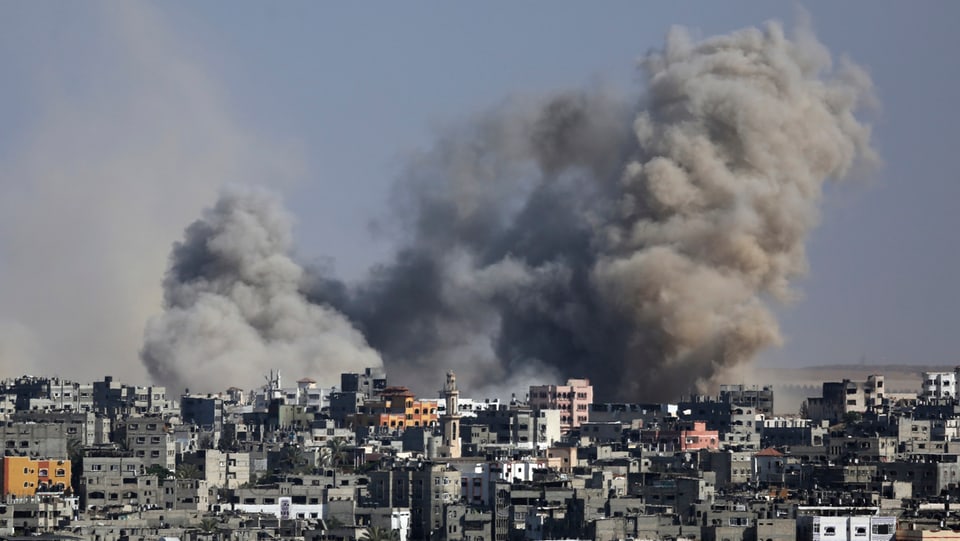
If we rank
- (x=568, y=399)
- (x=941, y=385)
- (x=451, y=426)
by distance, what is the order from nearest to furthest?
(x=451, y=426)
(x=568, y=399)
(x=941, y=385)

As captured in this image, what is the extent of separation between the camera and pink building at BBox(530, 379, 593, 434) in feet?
321

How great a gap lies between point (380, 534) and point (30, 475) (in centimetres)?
1208

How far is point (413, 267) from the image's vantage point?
116m

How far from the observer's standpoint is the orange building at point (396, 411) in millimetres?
96500

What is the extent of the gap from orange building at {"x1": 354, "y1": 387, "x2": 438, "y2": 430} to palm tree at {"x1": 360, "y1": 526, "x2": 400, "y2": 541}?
33.3 meters

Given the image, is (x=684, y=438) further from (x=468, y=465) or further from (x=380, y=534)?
(x=380, y=534)

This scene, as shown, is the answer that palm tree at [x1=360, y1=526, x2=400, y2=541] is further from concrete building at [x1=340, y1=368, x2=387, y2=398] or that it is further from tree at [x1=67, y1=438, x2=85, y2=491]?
concrete building at [x1=340, y1=368, x2=387, y2=398]

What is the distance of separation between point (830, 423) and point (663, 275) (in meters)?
7.45

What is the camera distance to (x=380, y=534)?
60156 millimetres

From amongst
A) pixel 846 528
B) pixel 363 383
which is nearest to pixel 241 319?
pixel 363 383

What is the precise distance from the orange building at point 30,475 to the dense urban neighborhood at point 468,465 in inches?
2.8

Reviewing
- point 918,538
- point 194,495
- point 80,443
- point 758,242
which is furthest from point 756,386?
point 918,538

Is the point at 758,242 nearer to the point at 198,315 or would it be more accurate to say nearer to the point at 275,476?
the point at 198,315

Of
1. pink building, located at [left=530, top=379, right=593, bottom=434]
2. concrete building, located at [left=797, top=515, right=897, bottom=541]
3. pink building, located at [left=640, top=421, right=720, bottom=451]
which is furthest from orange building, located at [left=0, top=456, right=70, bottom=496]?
pink building, located at [left=530, top=379, right=593, bottom=434]
